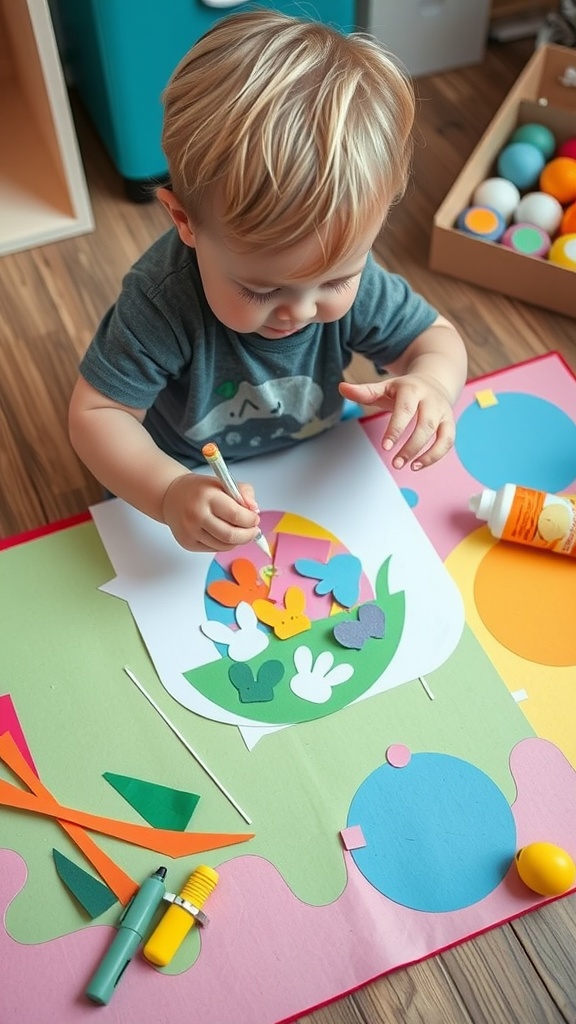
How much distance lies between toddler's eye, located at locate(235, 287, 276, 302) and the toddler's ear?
0.05 meters

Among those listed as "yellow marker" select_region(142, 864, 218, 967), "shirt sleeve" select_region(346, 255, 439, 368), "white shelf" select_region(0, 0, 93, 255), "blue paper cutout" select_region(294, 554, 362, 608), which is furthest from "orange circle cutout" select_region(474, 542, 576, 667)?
"white shelf" select_region(0, 0, 93, 255)

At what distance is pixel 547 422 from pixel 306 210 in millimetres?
461

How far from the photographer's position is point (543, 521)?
0.84 metres

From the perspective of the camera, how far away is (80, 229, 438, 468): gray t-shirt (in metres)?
0.76

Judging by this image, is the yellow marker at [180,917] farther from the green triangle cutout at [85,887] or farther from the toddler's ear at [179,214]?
the toddler's ear at [179,214]

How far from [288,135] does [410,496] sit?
0.41 metres

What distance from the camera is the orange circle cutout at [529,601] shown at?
811mm

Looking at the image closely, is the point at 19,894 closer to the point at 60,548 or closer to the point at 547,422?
the point at 60,548

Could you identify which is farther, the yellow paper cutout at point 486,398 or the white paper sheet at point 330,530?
the yellow paper cutout at point 486,398

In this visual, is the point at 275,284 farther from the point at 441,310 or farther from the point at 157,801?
the point at 441,310

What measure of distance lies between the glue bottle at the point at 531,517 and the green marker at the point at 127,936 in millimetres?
406

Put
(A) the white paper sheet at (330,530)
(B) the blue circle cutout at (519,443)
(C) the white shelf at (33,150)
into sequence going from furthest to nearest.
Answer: (C) the white shelf at (33,150) → (B) the blue circle cutout at (519,443) → (A) the white paper sheet at (330,530)

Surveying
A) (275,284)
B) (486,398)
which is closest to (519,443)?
(486,398)


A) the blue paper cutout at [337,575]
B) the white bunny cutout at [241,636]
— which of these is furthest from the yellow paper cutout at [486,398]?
the white bunny cutout at [241,636]
